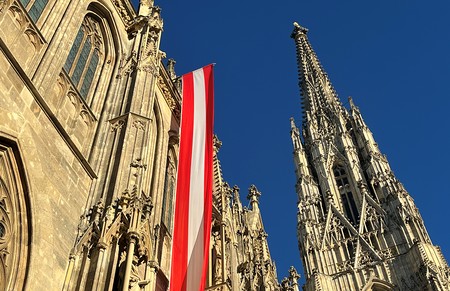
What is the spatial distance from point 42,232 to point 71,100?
402 cm

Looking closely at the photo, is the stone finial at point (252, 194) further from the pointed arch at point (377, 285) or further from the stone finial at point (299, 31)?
the stone finial at point (299, 31)

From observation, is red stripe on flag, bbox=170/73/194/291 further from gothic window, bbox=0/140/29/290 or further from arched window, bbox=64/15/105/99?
gothic window, bbox=0/140/29/290

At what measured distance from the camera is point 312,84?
198 ft

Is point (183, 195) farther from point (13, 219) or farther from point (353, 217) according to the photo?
point (353, 217)

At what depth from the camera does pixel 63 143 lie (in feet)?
31.2

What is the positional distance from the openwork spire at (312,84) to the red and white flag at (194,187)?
41043mm

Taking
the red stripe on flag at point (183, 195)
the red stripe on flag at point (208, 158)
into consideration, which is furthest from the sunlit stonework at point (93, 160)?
the red stripe on flag at point (208, 158)

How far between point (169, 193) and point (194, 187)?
4223mm

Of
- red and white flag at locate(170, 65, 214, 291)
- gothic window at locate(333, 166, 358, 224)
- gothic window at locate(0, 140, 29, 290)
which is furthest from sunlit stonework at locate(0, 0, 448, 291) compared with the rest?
gothic window at locate(333, 166, 358, 224)

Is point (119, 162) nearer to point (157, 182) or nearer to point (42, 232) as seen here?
point (42, 232)

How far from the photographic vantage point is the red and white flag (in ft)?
31.5

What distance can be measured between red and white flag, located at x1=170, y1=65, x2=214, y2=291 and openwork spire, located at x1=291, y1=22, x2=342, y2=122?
41.0 m

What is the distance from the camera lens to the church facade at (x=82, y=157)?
25.4ft

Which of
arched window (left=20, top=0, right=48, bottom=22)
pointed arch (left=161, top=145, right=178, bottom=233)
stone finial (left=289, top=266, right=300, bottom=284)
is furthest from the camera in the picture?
stone finial (left=289, top=266, right=300, bottom=284)
